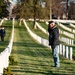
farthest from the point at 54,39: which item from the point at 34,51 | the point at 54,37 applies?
the point at 34,51

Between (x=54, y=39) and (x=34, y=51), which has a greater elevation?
(x=54, y=39)

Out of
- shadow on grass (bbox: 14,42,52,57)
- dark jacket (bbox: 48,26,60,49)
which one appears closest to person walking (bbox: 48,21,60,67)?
dark jacket (bbox: 48,26,60,49)

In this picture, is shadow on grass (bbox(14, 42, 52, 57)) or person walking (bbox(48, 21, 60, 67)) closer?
person walking (bbox(48, 21, 60, 67))

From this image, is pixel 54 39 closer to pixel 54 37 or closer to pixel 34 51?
pixel 54 37

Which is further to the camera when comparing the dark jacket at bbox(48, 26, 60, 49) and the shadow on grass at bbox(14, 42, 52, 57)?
the shadow on grass at bbox(14, 42, 52, 57)

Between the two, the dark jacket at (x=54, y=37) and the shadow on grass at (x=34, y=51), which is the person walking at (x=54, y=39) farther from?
the shadow on grass at (x=34, y=51)

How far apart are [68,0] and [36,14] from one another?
7762cm

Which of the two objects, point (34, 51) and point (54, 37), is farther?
point (34, 51)

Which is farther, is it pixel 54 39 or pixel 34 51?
pixel 34 51

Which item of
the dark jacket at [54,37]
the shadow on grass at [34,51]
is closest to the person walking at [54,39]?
the dark jacket at [54,37]

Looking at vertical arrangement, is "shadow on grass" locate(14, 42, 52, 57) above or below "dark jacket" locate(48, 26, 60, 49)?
below

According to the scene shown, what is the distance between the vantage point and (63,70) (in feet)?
60.9

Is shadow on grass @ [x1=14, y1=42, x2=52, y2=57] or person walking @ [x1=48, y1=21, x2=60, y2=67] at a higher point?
person walking @ [x1=48, y1=21, x2=60, y2=67]

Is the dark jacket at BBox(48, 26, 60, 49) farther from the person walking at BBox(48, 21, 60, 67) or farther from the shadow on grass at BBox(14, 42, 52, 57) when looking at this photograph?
the shadow on grass at BBox(14, 42, 52, 57)
